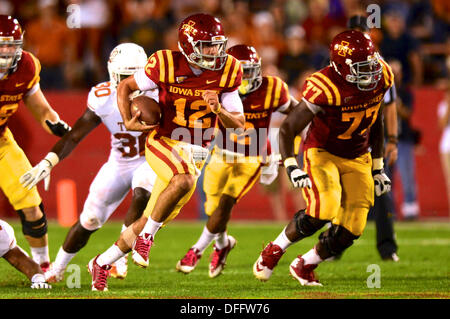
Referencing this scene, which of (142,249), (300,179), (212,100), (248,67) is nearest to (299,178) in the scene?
(300,179)

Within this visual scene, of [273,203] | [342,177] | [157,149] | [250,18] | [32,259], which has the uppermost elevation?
[157,149]

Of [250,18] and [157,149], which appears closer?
[157,149]

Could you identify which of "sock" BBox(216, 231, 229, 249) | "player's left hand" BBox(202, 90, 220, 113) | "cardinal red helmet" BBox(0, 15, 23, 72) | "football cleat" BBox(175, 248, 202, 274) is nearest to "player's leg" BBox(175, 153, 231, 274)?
"football cleat" BBox(175, 248, 202, 274)

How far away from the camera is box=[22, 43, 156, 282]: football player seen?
6.75 metres

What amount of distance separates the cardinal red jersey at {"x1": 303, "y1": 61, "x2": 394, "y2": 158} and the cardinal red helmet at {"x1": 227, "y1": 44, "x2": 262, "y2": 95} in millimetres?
750

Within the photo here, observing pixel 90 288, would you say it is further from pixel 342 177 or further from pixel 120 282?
pixel 342 177

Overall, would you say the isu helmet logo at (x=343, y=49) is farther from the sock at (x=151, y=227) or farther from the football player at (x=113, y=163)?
the sock at (x=151, y=227)

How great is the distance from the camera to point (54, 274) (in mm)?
6848

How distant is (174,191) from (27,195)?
1.32 meters

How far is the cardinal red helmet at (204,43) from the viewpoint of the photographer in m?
6.09

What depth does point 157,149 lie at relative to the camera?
6176 millimetres

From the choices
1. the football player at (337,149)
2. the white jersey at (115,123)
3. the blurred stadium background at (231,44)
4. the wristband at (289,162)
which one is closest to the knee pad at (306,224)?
the football player at (337,149)

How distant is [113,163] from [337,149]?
165 centimetres

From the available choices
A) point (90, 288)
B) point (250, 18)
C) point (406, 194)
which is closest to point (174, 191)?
point (90, 288)
